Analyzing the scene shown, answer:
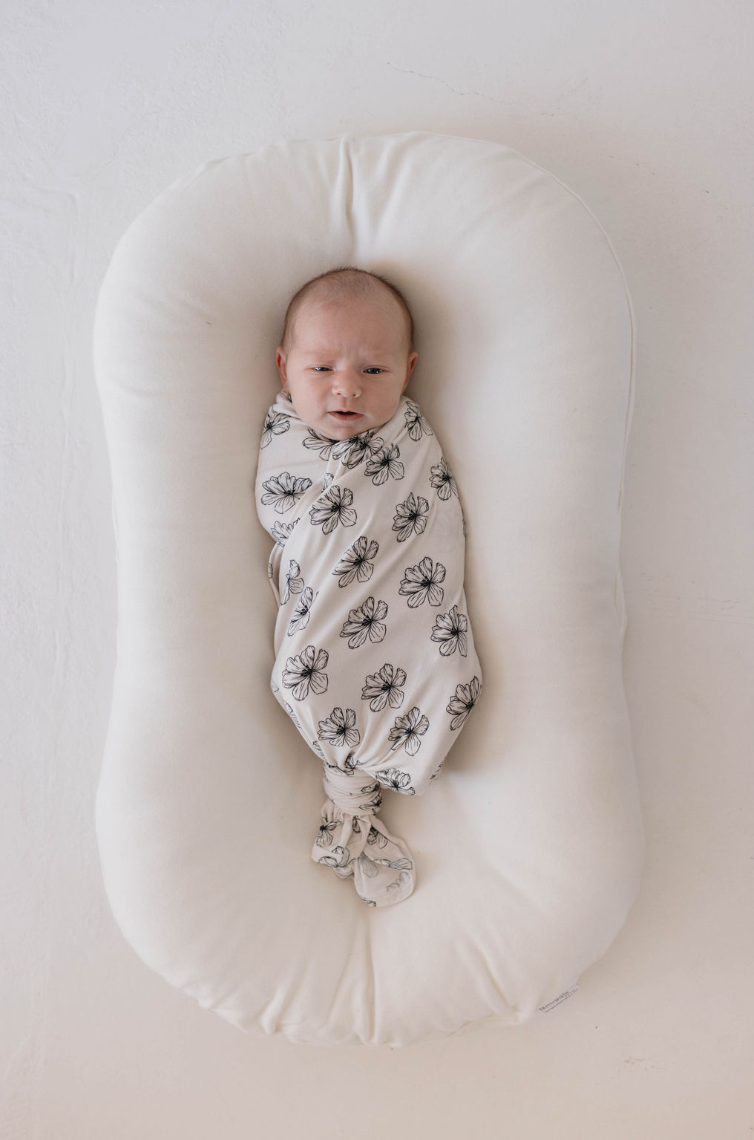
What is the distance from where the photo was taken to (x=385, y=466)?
51.1 inches

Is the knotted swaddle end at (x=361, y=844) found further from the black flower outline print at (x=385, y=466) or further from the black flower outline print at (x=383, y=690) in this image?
the black flower outline print at (x=385, y=466)

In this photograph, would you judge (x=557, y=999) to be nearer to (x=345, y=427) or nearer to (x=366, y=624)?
(x=366, y=624)

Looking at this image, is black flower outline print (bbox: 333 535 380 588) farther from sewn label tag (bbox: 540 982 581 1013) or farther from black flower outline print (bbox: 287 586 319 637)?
sewn label tag (bbox: 540 982 581 1013)

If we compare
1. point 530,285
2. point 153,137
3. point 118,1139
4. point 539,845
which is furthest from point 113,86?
point 118,1139

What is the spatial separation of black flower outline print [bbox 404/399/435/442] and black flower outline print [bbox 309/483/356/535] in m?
0.16

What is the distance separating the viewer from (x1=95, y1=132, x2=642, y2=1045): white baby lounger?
123 centimetres

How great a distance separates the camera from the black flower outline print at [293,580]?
1.28 metres

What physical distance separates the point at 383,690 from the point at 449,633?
0.14 metres

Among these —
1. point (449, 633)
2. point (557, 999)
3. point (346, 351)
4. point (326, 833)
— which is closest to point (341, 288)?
point (346, 351)

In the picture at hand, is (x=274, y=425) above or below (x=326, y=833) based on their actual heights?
above

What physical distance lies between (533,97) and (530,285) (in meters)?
0.49

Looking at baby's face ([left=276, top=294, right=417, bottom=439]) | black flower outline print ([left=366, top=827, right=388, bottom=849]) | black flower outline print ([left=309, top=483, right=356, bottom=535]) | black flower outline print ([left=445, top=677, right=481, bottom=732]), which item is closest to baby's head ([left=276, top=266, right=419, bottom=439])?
baby's face ([left=276, top=294, right=417, bottom=439])

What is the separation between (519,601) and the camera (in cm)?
127

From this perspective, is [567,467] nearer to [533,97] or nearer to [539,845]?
[539,845]
